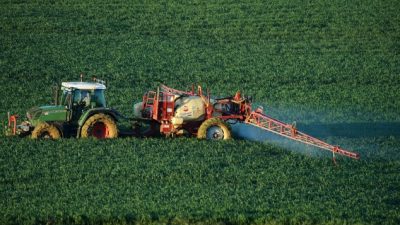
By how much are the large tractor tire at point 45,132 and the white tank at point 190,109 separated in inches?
148

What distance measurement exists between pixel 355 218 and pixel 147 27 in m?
29.8

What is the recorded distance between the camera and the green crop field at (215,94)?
22266 mm

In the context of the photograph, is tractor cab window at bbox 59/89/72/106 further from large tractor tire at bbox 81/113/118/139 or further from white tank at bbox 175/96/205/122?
white tank at bbox 175/96/205/122

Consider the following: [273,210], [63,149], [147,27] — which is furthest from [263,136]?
[147,27]

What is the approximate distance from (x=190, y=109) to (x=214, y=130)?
1011 millimetres

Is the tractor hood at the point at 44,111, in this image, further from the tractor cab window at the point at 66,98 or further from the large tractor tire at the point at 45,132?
the large tractor tire at the point at 45,132

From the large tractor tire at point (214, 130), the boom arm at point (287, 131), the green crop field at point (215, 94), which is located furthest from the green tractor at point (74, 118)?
the boom arm at point (287, 131)

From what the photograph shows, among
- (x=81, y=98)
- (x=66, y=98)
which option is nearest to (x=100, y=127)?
(x=81, y=98)

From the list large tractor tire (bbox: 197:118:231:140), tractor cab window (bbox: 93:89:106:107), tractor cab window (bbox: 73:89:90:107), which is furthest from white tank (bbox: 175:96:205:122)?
tractor cab window (bbox: 73:89:90:107)

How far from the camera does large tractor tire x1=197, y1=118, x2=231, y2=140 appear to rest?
29.5 metres

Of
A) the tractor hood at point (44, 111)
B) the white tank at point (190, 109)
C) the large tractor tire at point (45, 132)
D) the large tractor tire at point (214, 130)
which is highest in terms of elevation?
the white tank at point (190, 109)

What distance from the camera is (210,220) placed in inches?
820

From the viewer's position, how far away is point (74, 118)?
95.7 feet

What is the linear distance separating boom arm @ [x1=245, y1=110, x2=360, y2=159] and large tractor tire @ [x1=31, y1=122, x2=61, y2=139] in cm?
573
